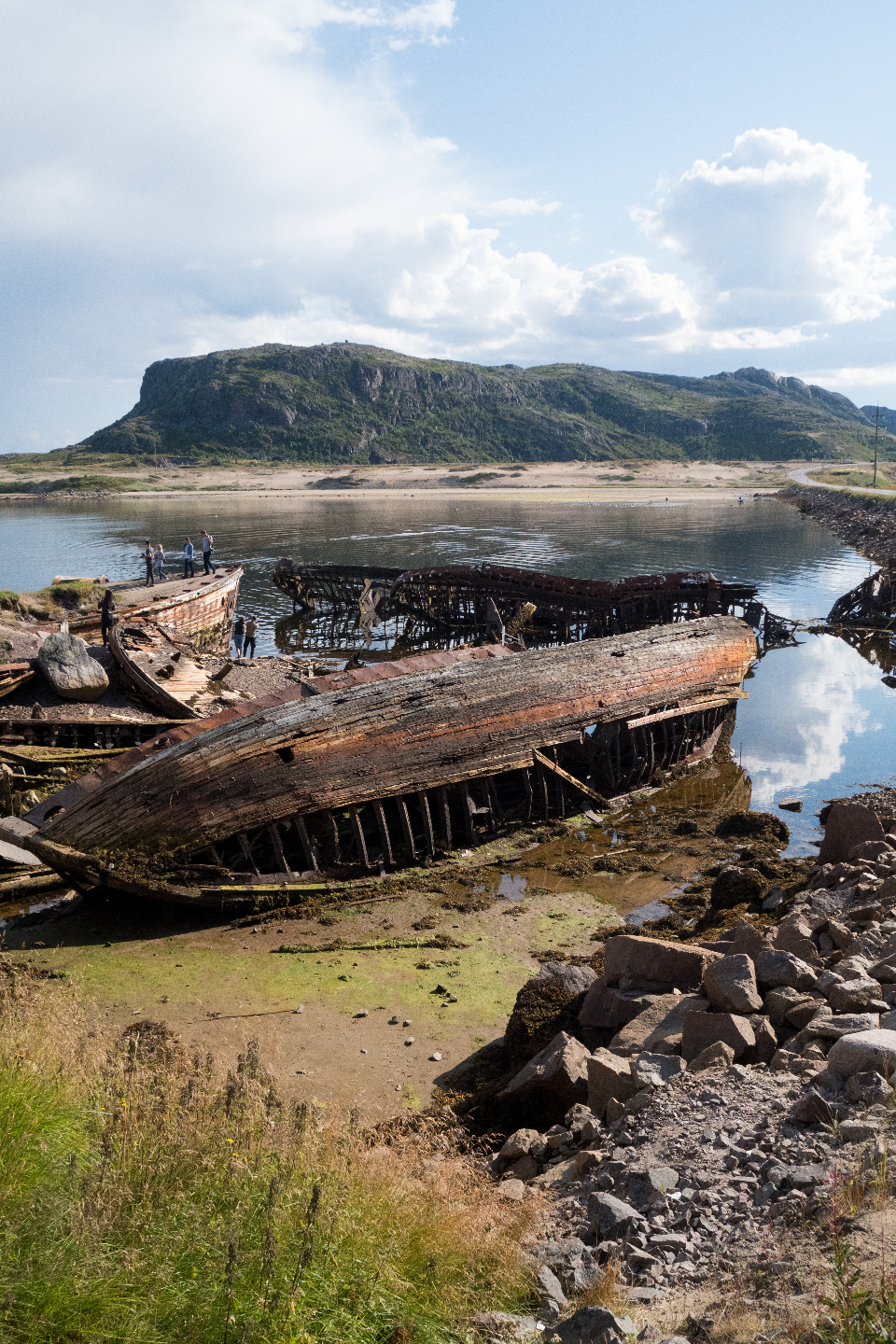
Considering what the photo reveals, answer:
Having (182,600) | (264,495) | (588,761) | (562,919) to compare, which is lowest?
(562,919)

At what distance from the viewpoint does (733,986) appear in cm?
796

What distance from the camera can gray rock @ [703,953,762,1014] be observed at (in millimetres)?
7883

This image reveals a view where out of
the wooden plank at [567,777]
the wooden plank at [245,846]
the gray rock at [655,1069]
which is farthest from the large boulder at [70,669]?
the gray rock at [655,1069]

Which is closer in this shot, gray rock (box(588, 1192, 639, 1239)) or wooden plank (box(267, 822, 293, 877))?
gray rock (box(588, 1192, 639, 1239))

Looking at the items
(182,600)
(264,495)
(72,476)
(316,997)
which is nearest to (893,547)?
(182,600)

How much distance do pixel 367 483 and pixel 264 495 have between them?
2113cm

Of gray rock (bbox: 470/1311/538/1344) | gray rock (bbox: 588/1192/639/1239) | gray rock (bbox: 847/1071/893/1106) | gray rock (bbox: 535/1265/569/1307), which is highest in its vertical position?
gray rock (bbox: 847/1071/893/1106)

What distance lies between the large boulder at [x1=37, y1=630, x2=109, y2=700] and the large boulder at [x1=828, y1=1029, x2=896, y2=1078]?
20.1 meters

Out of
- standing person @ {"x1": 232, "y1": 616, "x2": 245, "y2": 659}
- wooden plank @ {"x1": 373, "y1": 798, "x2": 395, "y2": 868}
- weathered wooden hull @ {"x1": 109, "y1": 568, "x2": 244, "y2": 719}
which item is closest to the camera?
wooden plank @ {"x1": 373, "y1": 798, "x2": 395, "y2": 868}

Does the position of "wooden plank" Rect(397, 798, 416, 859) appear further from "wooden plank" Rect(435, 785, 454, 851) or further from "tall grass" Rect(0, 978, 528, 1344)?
"tall grass" Rect(0, 978, 528, 1344)

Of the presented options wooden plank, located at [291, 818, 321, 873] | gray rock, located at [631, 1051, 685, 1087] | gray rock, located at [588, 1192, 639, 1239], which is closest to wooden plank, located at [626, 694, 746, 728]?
wooden plank, located at [291, 818, 321, 873]

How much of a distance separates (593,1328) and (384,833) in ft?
35.2

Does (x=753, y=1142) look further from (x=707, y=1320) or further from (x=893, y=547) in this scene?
(x=893, y=547)

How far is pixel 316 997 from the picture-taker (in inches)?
444
